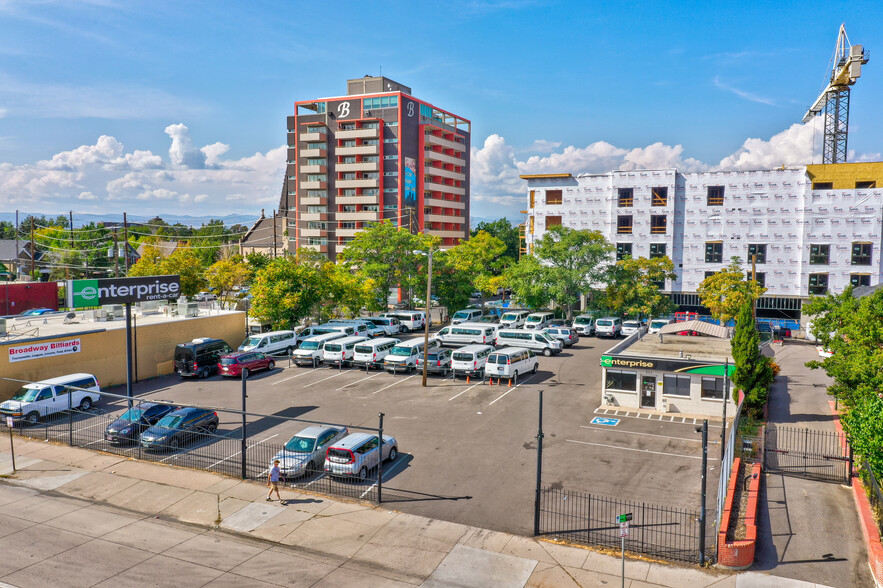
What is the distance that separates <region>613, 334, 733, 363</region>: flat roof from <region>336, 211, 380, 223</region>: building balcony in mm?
55969

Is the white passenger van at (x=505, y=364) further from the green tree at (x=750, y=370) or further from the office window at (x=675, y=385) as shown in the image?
the green tree at (x=750, y=370)

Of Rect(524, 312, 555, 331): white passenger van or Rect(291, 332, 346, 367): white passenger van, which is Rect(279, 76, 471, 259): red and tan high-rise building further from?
Rect(291, 332, 346, 367): white passenger van

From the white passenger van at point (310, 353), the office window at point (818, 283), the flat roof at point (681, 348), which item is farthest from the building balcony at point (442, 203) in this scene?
the flat roof at point (681, 348)

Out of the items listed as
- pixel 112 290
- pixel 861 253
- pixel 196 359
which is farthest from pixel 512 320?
pixel 861 253

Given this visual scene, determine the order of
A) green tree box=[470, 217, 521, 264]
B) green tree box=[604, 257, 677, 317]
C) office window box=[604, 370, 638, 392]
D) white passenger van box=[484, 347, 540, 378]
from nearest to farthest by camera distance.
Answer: office window box=[604, 370, 638, 392], white passenger van box=[484, 347, 540, 378], green tree box=[604, 257, 677, 317], green tree box=[470, 217, 521, 264]

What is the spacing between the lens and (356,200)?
86.9 m

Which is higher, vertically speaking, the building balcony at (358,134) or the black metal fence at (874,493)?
the building balcony at (358,134)

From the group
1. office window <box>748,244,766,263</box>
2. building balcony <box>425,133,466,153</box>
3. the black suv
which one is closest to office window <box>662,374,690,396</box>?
the black suv

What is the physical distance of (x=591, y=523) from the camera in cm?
1675

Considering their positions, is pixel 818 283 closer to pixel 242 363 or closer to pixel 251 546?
pixel 242 363

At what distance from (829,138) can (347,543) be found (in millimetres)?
86208

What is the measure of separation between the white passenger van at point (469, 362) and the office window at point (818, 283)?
4032cm

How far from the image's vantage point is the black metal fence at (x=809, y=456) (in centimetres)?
2042

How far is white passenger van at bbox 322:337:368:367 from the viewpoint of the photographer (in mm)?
38125
